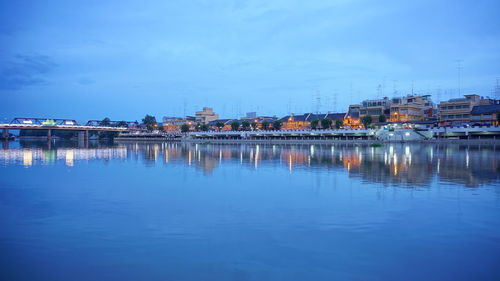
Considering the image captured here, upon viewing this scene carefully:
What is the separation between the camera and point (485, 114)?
7719cm

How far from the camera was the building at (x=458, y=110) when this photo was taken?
8138 centimetres

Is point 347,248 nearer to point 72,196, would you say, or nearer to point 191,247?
point 191,247

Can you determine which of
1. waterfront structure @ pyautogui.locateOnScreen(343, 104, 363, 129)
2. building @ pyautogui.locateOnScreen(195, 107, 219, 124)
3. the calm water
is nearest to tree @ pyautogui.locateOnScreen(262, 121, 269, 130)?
waterfront structure @ pyautogui.locateOnScreen(343, 104, 363, 129)

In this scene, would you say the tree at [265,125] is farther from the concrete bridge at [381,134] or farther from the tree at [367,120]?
the tree at [367,120]

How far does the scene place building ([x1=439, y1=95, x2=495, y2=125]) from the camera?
267 feet

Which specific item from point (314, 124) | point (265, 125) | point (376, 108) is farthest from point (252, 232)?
point (265, 125)

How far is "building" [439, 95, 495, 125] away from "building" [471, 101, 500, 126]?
136 centimetres

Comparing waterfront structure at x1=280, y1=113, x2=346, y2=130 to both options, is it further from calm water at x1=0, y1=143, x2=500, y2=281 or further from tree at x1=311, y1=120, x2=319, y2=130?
calm water at x1=0, y1=143, x2=500, y2=281

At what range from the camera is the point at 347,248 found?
25.3ft

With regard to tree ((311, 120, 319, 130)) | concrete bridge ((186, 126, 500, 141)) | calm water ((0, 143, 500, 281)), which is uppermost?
tree ((311, 120, 319, 130))

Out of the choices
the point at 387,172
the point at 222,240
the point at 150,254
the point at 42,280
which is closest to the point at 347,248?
the point at 222,240

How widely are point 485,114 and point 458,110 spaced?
629cm

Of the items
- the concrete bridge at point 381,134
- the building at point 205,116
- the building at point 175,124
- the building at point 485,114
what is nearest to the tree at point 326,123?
the concrete bridge at point 381,134

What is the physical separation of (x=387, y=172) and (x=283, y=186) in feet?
26.6
